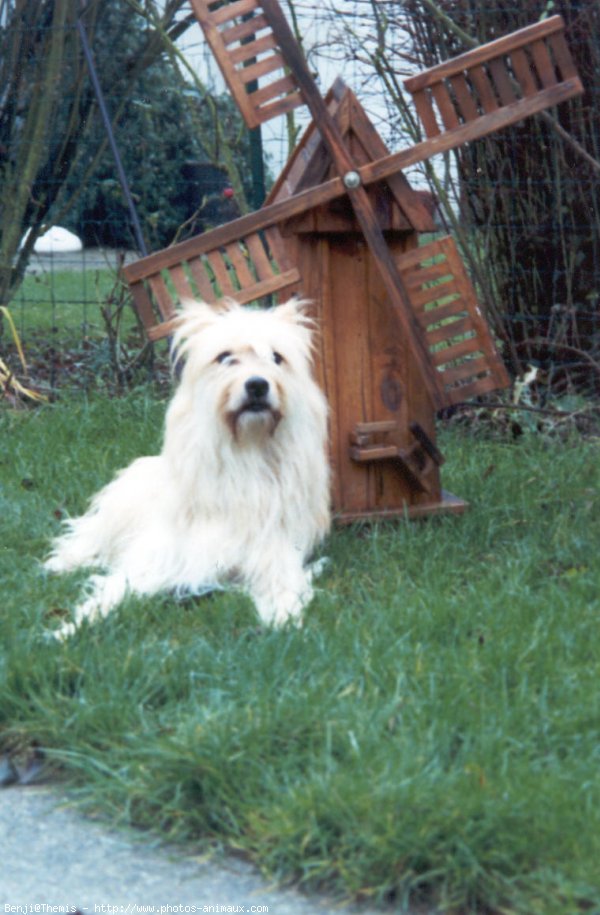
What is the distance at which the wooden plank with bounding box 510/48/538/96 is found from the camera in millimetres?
5395

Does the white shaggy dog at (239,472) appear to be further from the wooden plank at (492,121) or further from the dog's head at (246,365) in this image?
the wooden plank at (492,121)

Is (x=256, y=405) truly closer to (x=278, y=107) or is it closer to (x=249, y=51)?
(x=278, y=107)

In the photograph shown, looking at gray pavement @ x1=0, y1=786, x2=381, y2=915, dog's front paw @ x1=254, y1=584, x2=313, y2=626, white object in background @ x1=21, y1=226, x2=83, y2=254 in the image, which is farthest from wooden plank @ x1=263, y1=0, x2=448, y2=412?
white object in background @ x1=21, y1=226, x2=83, y2=254

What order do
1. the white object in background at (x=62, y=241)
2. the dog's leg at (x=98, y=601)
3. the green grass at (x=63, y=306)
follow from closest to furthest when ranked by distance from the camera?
the dog's leg at (x=98, y=601), the green grass at (x=63, y=306), the white object in background at (x=62, y=241)

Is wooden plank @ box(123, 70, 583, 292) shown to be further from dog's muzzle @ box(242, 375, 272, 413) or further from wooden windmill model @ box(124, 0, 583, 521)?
dog's muzzle @ box(242, 375, 272, 413)

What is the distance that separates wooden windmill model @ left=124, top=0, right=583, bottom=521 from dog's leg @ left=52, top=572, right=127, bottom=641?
0.94 m

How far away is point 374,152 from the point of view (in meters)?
5.39

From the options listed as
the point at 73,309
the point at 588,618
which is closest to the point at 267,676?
the point at 588,618

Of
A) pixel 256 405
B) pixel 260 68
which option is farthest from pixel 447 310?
pixel 256 405

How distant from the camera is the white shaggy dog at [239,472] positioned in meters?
4.61

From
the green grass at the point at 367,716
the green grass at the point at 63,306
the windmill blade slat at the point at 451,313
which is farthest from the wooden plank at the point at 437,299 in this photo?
the green grass at the point at 63,306

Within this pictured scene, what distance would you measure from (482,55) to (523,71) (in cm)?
16

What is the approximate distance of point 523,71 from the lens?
17.7 feet

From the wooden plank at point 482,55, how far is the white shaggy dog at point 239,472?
1.10m
